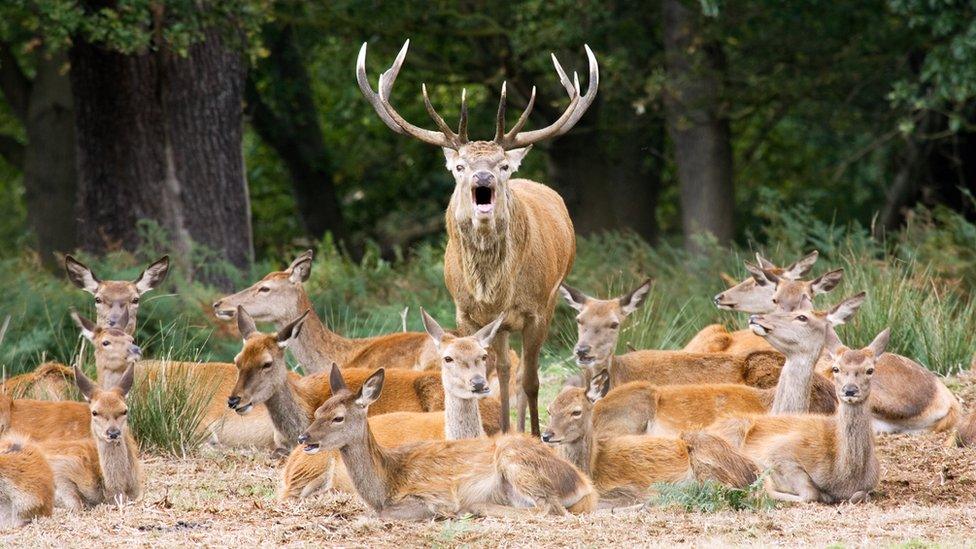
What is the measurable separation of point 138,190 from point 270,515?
27.6 feet

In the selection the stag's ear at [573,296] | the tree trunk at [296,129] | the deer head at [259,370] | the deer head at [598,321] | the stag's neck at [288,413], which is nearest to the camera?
the deer head at [259,370]

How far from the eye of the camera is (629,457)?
26.3 ft

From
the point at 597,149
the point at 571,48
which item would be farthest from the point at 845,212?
the point at 571,48

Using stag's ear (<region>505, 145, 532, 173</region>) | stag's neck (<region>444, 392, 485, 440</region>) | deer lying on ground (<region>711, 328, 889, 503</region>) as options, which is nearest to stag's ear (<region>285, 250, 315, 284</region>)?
stag's ear (<region>505, 145, 532, 173</region>)

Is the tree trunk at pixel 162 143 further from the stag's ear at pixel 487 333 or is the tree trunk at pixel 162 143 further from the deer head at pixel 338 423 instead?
the deer head at pixel 338 423

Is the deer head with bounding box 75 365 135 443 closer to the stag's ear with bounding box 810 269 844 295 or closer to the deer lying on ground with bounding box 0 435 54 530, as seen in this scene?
the deer lying on ground with bounding box 0 435 54 530

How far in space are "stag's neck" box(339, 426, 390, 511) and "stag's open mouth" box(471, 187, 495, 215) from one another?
2006 mm

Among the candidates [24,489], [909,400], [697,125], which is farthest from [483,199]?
[697,125]

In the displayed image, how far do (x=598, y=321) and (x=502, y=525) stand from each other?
115 inches

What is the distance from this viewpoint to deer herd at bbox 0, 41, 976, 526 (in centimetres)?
745

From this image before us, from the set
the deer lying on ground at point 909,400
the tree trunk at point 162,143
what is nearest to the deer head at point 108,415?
the deer lying on ground at point 909,400

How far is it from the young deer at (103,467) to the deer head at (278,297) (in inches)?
128

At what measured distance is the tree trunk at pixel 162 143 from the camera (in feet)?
49.2

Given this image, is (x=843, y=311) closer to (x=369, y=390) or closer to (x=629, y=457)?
(x=629, y=457)
